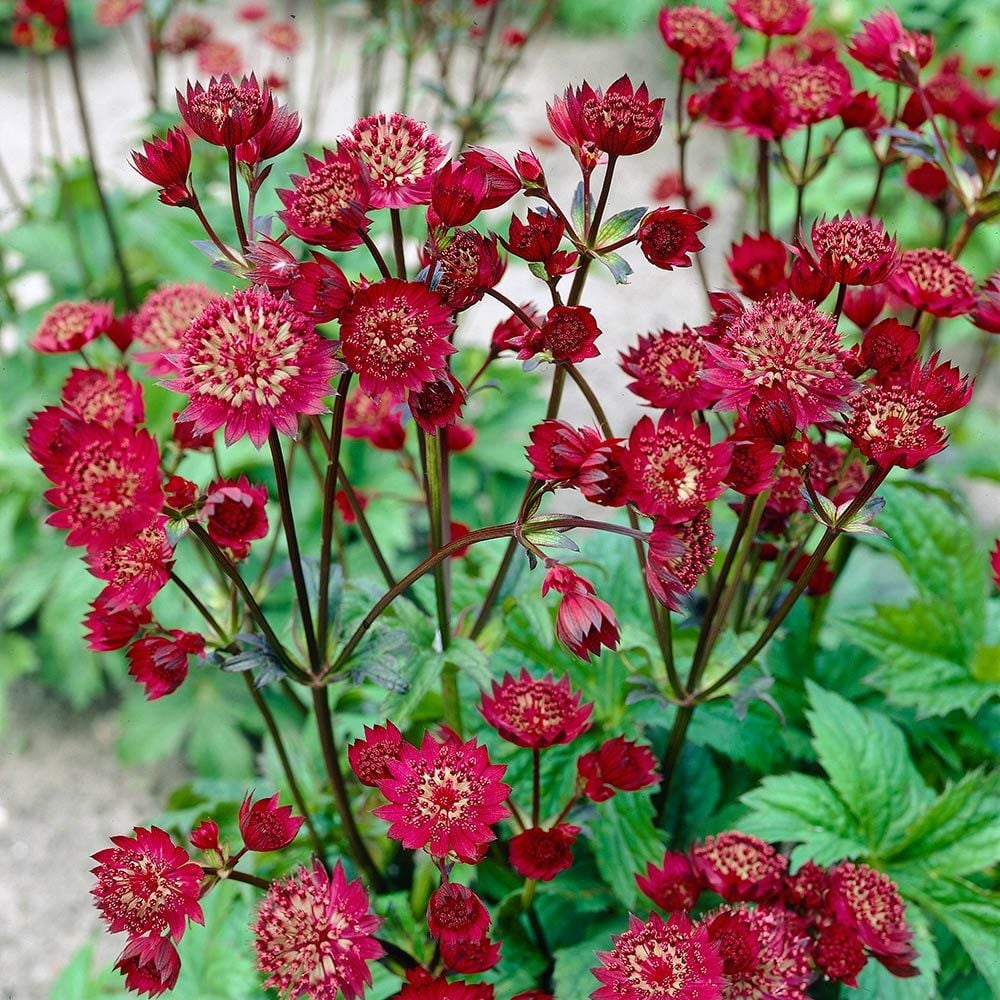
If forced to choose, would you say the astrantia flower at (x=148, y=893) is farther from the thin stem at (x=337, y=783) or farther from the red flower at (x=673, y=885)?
the red flower at (x=673, y=885)

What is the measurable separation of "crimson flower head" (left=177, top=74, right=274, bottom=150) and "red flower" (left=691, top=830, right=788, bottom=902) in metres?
0.67

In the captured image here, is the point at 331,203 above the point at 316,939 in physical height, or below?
above

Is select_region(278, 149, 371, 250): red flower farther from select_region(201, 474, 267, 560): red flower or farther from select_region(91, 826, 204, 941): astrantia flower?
select_region(91, 826, 204, 941): astrantia flower

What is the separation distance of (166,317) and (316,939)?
2.27 feet

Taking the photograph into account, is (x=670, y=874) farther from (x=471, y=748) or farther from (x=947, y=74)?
(x=947, y=74)

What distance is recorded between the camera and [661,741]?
1260 mm

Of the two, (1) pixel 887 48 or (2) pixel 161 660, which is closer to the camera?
(2) pixel 161 660

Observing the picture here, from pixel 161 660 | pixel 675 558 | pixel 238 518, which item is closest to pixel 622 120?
pixel 675 558

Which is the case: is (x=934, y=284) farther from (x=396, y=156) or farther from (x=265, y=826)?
(x=265, y=826)

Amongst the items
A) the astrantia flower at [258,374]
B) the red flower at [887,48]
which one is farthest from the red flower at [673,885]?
the red flower at [887,48]

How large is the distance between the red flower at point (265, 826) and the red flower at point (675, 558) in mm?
310

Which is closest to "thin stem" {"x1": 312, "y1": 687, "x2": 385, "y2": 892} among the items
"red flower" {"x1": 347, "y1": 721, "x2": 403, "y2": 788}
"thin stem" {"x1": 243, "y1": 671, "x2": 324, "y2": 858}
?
"thin stem" {"x1": 243, "y1": 671, "x2": 324, "y2": 858}

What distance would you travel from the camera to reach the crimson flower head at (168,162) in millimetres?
766

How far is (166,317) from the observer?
1138 mm
